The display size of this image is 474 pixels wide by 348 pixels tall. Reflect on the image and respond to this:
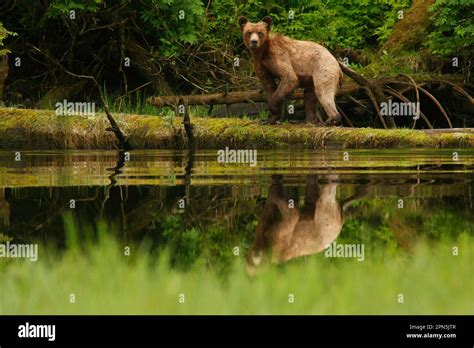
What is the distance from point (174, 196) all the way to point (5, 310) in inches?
179

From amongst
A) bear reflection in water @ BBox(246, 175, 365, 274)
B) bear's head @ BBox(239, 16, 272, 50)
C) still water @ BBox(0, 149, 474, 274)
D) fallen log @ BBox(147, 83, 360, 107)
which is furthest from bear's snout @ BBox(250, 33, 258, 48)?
bear reflection in water @ BBox(246, 175, 365, 274)

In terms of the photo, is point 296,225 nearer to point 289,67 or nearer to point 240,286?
point 240,286

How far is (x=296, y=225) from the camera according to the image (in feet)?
20.3

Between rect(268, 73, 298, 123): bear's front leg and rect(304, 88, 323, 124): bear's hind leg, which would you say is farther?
rect(304, 88, 323, 124): bear's hind leg

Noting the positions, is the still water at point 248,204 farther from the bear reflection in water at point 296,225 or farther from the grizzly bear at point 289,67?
the grizzly bear at point 289,67

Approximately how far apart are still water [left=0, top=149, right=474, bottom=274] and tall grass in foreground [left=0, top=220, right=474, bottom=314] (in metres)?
0.27

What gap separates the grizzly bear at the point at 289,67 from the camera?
17.0 m

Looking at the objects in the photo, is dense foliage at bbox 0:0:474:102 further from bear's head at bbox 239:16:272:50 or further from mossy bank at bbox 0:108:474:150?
mossy bank at bbox 0:108:474:150

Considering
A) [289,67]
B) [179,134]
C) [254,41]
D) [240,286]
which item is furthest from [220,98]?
[240,286]

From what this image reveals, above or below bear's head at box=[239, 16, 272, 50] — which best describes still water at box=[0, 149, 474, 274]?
below

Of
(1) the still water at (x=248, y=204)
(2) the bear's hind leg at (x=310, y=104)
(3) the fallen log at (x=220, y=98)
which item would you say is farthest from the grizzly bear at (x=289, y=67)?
(1) the still water at (x=248, y=204)

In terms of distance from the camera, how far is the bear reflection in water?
512cm

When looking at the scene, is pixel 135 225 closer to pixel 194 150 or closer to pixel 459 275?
pixel 459 275

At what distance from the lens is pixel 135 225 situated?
6.45 meters
